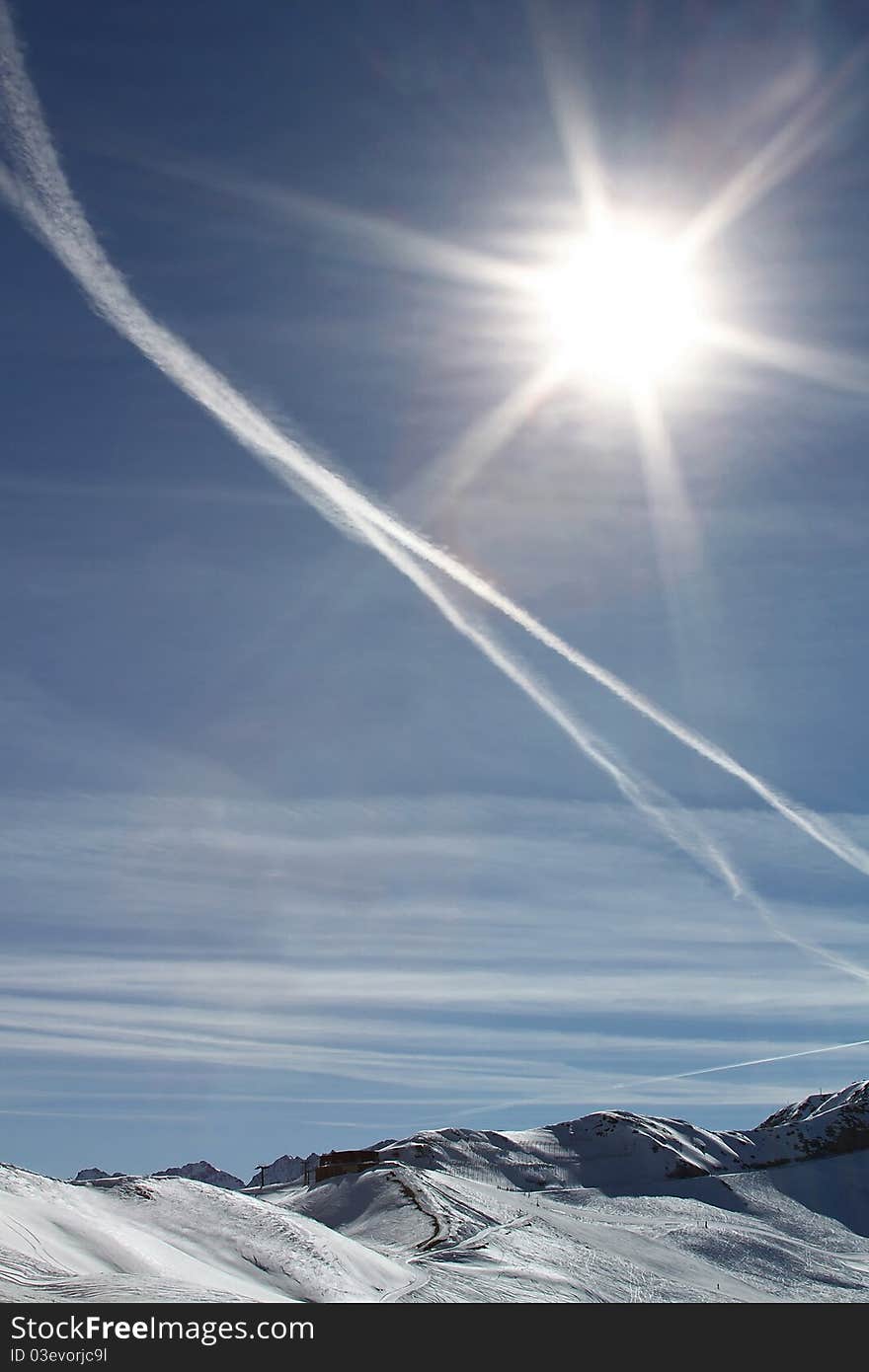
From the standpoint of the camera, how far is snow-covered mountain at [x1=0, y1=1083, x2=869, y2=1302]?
48.8 metres

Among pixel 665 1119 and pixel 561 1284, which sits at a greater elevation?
pixel 665 1119

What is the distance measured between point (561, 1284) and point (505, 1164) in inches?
3639

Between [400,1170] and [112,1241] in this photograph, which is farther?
[400,1170]

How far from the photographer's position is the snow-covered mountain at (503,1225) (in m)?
48.8

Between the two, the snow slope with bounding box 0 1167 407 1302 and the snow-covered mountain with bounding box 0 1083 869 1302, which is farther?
the snow-covered mountain with bounding box 0 1083 869 1302

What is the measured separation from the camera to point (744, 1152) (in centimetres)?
17775

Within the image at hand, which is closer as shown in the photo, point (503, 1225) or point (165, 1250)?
point (165, 1250)

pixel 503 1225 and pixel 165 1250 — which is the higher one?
pixel 503 1225

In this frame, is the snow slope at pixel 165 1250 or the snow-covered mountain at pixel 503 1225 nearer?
the snow slope at pixel 165 1250

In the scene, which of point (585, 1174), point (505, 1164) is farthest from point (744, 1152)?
point (505, 1164)

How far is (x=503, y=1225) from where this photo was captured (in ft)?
311
